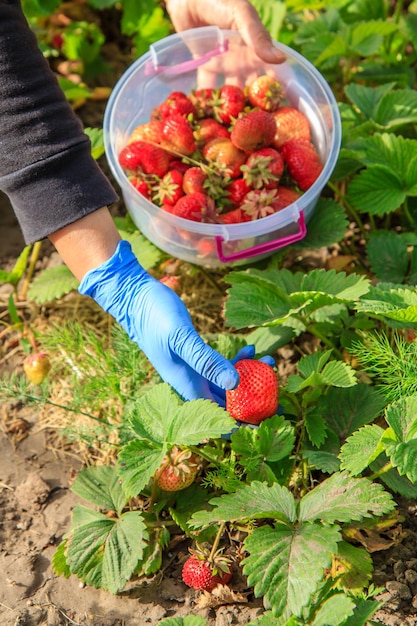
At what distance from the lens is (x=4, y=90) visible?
1.44m

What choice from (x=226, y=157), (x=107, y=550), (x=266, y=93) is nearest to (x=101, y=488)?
(x=107, y=550)

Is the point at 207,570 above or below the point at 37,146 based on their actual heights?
below

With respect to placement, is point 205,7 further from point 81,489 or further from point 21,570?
point 21,570

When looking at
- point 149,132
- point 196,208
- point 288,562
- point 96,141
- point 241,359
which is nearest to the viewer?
point 288,562

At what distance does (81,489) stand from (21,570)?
0.23 metres

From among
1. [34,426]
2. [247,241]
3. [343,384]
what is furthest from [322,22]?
[34,426]

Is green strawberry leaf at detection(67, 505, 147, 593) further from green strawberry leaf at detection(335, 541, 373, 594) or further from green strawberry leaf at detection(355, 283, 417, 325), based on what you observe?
green strawberry leaf at detection(355, 283, 417, 325)

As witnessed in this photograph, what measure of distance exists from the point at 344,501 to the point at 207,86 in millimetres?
1368

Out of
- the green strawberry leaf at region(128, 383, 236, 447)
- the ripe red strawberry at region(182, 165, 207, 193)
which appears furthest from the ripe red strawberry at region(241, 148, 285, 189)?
the green strawberry leaf at region(128, 383, 236, 447)

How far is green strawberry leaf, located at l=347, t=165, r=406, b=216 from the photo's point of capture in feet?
6.15

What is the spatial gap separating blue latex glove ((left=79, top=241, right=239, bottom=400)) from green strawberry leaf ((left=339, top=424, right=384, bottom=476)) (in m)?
0.33

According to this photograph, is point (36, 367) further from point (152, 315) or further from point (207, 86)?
point (207, 86)

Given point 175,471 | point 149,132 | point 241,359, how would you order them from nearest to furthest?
point 175,471, point 241,359, point 149,132

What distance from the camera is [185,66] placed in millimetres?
2090
